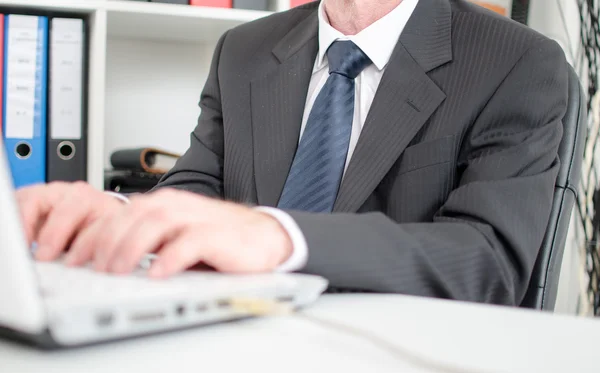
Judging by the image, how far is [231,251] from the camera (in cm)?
53

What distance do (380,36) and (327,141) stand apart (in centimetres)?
21

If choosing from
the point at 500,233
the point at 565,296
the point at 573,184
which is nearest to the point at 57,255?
the point at 500,233

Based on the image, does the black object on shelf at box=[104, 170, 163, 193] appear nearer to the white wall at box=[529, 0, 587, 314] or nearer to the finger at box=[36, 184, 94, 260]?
the finger at box=[36, 184, 94, 260]

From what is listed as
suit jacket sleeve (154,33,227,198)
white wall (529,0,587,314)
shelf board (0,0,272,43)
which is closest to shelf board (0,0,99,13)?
shelf board (0,0,272,43)

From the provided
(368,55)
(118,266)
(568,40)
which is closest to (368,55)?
(368,55)

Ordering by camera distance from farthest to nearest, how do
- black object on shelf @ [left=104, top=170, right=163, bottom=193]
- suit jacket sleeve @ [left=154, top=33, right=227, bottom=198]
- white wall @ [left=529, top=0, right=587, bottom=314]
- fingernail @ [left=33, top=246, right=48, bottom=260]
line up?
white wall @ [left=529, top=0, right=587, bottom=314] < black object on shelf @ [left=104, top=170, right=163, bottom=193] < suit jacket sleeve @ [left=154, top=33, right=227, bottom=198] < fingernail @ [left=33, top=246, right=48, bottom=260]

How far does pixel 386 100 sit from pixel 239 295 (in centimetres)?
63

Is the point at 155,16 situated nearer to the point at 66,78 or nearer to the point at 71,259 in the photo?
the point at 66,78

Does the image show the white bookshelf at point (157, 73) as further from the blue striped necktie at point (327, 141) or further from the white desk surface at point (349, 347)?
the white desk surface at point (349, 347)

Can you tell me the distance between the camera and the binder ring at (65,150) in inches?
60.8

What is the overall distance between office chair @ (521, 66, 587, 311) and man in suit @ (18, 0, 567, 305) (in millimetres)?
33

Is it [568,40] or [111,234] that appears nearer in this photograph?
[111,234]

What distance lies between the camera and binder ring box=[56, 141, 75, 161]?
1544 millimetres

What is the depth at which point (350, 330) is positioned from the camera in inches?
17.9
